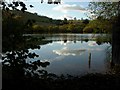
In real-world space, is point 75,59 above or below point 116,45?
below

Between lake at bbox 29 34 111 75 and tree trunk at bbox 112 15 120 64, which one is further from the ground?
tree trunk at bbox 112 15 120 64

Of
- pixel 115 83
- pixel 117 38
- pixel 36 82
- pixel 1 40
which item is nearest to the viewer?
pixel 1 40

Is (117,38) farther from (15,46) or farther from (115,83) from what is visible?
(15,46)

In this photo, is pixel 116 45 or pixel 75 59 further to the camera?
pixel 75 59

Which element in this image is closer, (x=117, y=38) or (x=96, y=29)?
(x=117, y=38)

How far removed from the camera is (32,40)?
5266mm

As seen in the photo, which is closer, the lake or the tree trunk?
the tree trunk

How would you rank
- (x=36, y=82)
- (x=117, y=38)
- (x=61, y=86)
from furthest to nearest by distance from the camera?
1. (x=117, y=38)
2. (x=61, y=86)
3. (x=36, y=82)

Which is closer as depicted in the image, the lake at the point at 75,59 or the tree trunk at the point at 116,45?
the tree trunk at the point at 116,45

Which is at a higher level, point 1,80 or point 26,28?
point 26,28

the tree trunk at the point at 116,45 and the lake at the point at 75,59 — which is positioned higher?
the tree trunk at the point at 116,45

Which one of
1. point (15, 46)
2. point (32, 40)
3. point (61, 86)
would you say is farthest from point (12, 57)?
point (61, 86)

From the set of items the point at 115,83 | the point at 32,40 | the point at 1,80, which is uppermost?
the point at 32,40

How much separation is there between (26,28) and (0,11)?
0.69m
